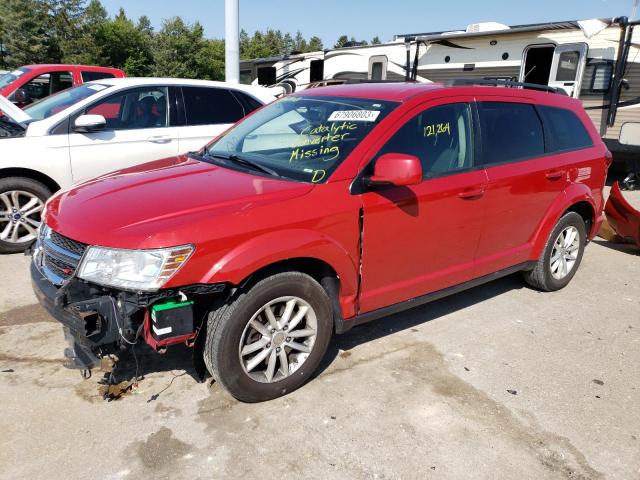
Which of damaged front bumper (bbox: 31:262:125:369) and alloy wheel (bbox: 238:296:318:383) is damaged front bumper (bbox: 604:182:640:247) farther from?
damaged front bumper (bbox: 31:262:125:369)

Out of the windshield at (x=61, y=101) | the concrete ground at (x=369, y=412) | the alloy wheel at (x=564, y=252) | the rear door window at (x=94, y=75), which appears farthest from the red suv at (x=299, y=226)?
the rear door window at (x=94, y=75)

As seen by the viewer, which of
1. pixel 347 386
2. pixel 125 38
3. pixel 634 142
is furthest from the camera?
pixel 125 38

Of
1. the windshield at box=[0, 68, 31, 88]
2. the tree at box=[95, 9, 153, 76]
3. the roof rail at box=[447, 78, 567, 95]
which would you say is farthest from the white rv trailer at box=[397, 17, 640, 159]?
the tree at box=[95, 9, 153, 76]

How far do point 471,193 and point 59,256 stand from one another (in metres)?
2.61

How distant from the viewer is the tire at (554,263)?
458cm

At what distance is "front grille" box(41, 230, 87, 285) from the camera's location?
2680mm

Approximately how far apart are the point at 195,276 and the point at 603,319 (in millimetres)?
3534

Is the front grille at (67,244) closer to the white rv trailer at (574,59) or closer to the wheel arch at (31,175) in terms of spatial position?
the wheel arch at (31,175)

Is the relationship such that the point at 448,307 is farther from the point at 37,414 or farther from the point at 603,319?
the point at 37,414

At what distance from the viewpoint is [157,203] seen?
2793 mm

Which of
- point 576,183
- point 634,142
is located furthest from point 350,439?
point 634,142

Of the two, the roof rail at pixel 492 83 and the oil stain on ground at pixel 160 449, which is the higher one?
the roof rail at pixel 492 83

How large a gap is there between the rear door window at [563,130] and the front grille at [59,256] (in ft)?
12.0

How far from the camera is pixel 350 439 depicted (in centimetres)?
274
